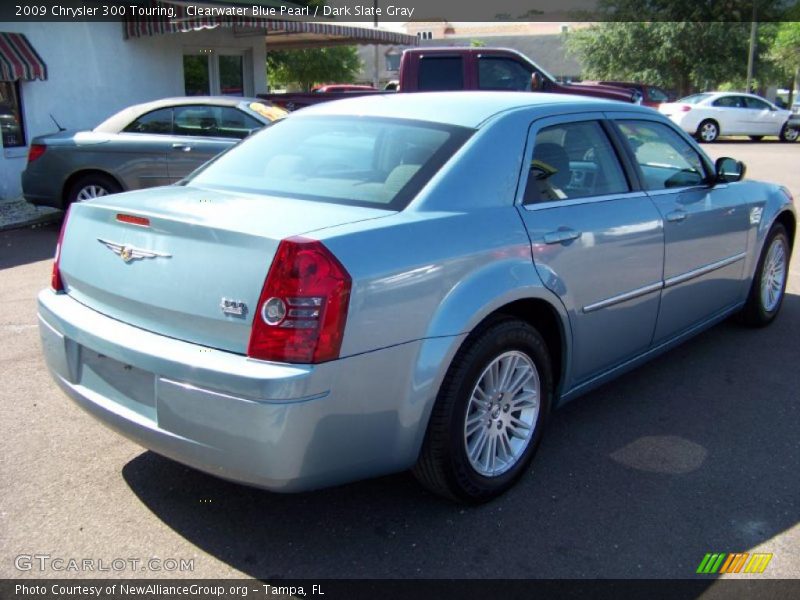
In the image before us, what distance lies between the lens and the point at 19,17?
11812 mm

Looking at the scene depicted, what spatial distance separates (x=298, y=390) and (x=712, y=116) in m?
23.7

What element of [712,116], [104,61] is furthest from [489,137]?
[712,116]

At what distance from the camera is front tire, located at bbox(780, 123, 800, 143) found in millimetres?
24547

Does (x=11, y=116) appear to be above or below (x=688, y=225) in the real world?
above

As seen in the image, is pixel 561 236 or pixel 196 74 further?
pixel 196 74

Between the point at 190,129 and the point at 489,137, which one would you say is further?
the point at 190,129

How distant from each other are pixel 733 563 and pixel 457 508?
1072mm

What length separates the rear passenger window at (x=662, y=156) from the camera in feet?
14.1

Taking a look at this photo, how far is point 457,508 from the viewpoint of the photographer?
3260mm

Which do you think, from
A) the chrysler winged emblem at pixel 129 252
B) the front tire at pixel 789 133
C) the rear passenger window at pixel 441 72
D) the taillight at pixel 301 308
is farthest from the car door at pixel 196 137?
the front tire at pixel 789 133

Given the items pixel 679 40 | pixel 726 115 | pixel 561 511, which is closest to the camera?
pixel 561 511

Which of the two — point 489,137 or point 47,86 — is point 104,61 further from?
point 489,137

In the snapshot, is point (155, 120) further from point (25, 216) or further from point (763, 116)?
point (763, 116)

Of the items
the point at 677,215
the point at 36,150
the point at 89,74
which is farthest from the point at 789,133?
the point at 677,215
